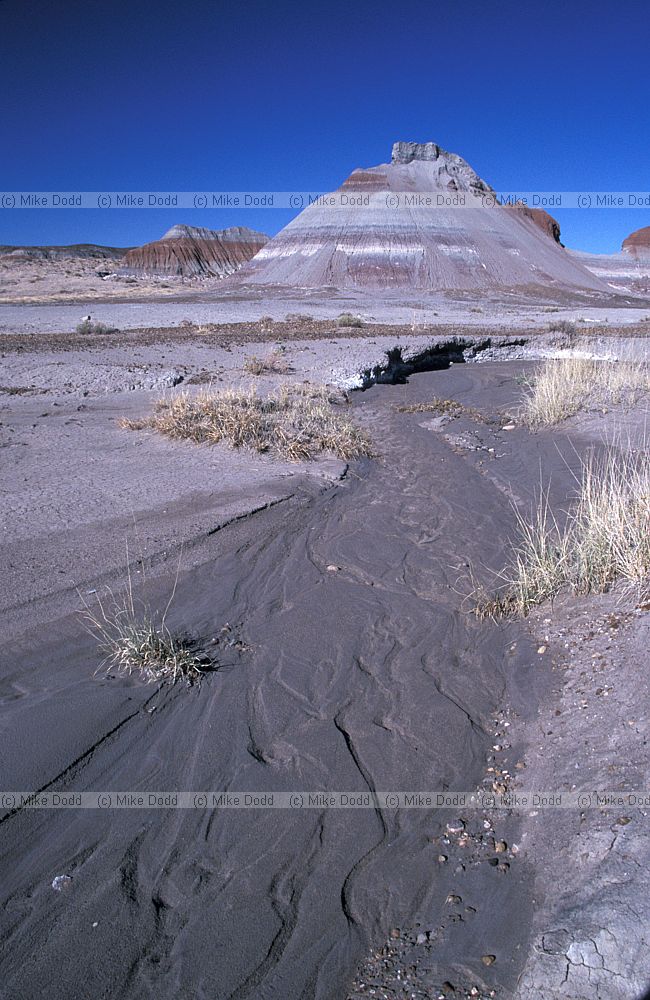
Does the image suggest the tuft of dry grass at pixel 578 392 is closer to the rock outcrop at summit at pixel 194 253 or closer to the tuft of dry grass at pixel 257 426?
the tuft of dry grass at pixel 257 426

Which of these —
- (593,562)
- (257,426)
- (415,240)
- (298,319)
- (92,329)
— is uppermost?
(415,240)

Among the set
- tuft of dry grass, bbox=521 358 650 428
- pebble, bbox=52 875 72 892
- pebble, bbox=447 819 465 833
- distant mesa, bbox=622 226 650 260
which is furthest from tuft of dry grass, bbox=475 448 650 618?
distant mesa, bbox=622 226 650 260

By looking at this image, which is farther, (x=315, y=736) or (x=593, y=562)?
(x=593, y=562)

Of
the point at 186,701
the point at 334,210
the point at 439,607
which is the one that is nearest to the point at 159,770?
the point at 186,701

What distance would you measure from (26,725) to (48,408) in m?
7.62

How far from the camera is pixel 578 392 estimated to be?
32.9 ft

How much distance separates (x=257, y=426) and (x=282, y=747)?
212 inches

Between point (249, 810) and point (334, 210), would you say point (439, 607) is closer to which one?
point (249, 810)

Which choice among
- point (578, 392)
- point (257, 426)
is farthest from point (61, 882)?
point (578, 392)

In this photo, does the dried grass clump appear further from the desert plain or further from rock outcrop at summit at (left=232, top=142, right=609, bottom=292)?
rock outcrop at summit at (left=232, top=142, right=609, bottom=292)

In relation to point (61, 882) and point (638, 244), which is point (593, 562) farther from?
point (638, 244)

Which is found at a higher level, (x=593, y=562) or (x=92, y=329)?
(x=92, y=329)

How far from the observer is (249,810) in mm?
2867

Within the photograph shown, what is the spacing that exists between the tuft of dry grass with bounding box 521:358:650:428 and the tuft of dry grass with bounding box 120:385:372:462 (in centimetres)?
280
